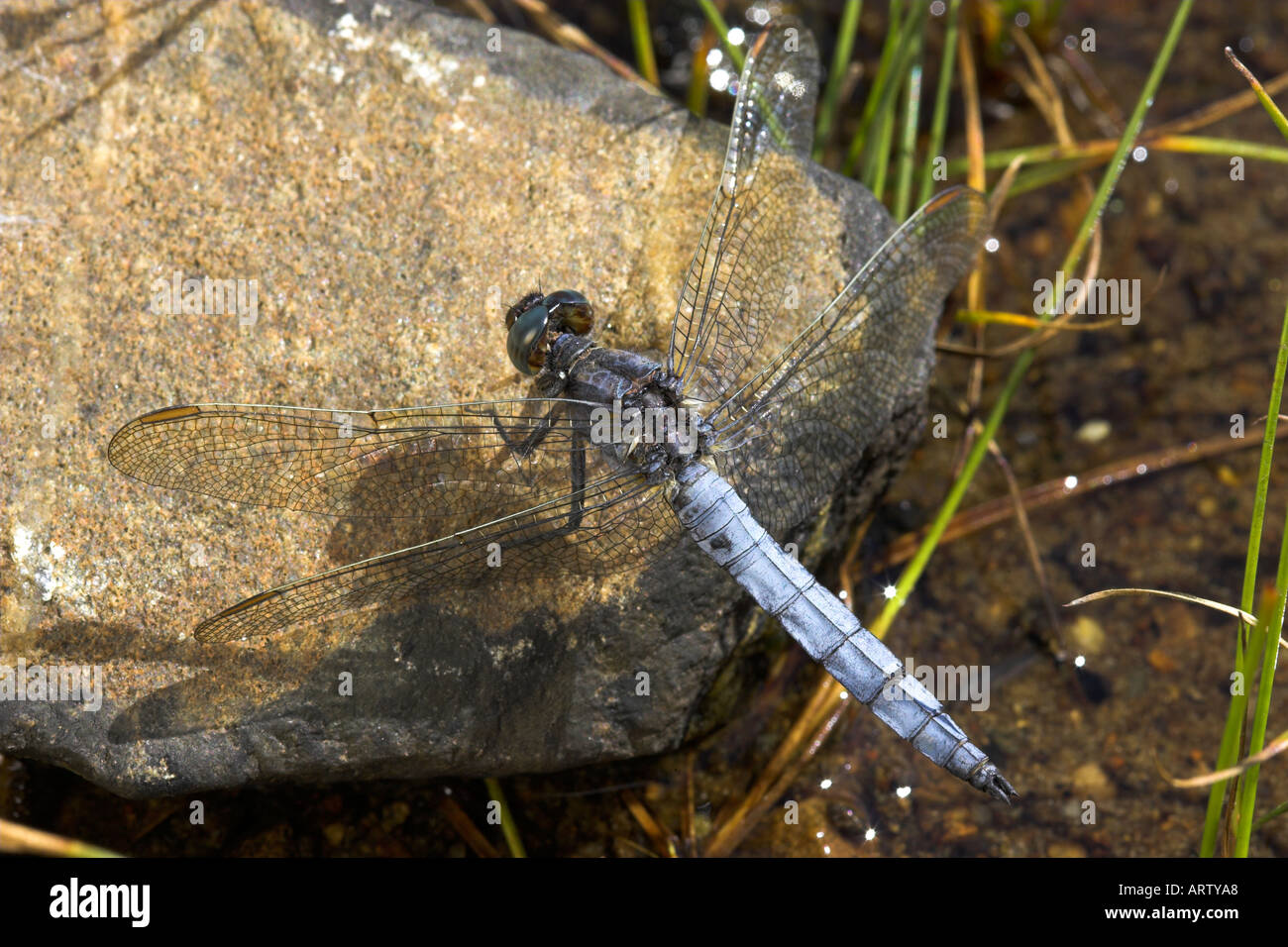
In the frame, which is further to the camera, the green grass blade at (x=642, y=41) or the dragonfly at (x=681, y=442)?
the green grass blade at (x=642, y=41)

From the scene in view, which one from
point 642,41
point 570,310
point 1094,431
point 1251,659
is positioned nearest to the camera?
point 1251,659

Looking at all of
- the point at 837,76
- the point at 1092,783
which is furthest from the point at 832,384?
the point at 837,76

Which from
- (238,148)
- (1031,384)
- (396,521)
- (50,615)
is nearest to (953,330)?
(1031,384)

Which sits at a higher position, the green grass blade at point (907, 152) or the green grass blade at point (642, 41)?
the green grass blade at point (642, 41)

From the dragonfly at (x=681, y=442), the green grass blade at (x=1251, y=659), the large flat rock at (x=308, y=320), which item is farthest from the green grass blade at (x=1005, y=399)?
the green grass blade at (x=1251, y=659)

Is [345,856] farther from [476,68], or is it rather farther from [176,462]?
[476,68]

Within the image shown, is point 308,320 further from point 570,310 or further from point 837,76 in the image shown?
point 837,76

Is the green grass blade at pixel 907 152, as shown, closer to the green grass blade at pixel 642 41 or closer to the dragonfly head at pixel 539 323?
the green grass blade at pixel 642 41
